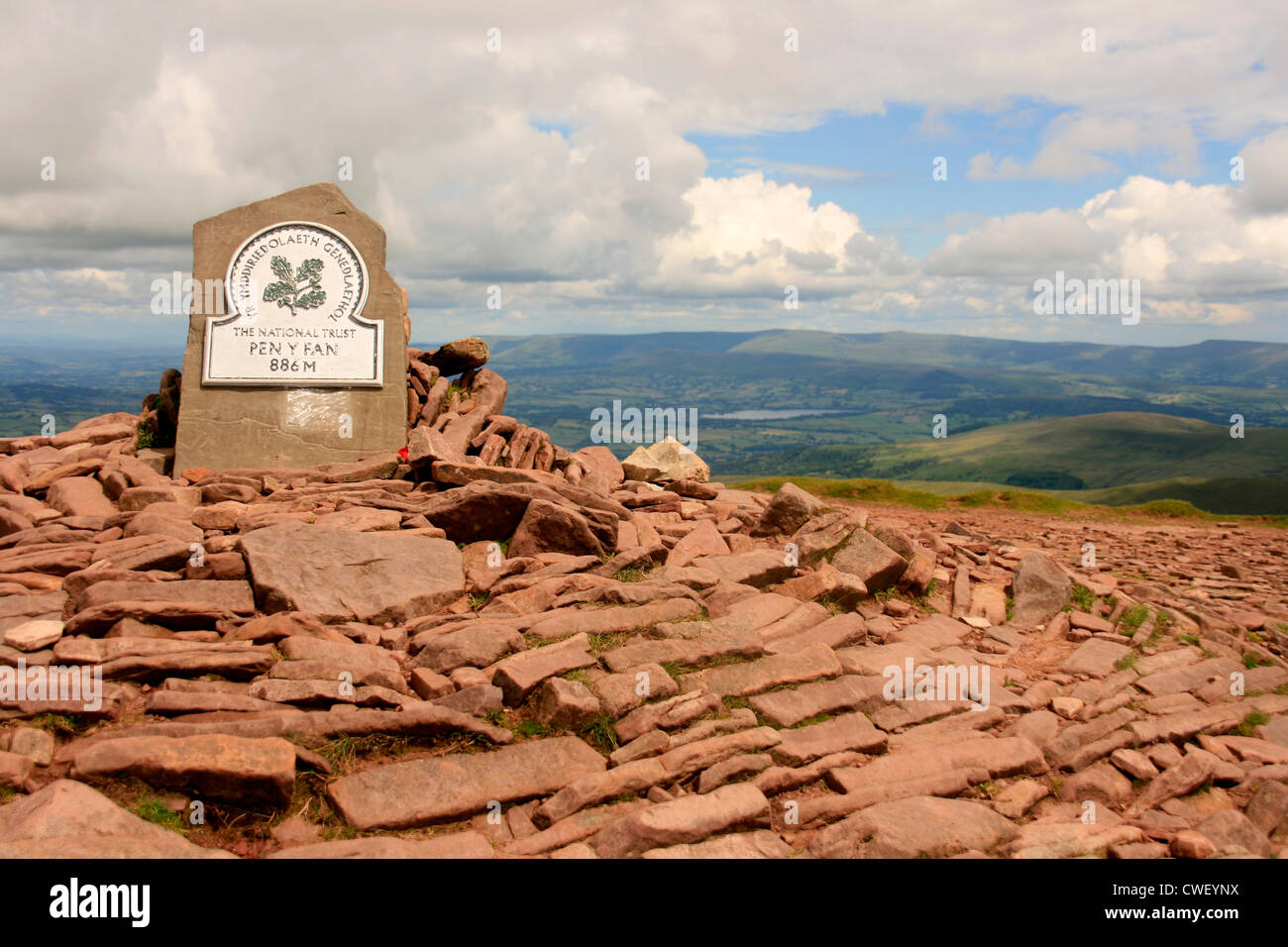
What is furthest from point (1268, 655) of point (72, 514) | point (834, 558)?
point (72, 514)

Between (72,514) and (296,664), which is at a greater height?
(72,514)

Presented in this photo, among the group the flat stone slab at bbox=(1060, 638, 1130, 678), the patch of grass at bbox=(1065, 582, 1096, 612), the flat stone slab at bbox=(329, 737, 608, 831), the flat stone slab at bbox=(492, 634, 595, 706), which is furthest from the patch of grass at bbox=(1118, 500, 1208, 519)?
the flat stone slab at bbox=(329, 737, 608, 831)

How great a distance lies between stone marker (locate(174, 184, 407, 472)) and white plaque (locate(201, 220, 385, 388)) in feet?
0.08

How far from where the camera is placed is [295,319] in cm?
2055

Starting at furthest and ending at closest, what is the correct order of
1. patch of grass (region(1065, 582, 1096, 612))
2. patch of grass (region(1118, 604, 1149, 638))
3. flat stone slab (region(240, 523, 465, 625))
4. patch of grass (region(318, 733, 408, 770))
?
patch of grass (region(1065, 582, 1096, 612)) < patch of grass (region(1118, 604, 1149, 638)) < flat stone slab (region(240, 523, 465, 625)) < patch of grass (region(318, 733, 408, 770))

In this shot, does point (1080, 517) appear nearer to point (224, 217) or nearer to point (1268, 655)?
point (1268, 655)

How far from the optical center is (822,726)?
33.3 feet

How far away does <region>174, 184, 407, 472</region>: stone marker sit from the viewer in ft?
66.4

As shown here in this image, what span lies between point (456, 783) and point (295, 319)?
1564 centimetres

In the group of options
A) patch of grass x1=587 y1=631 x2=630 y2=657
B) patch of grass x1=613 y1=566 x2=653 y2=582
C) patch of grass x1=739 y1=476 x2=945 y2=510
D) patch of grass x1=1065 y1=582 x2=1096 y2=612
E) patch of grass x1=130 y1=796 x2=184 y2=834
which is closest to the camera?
patch of grass x1=130 y1=796 x2=184 y2=834

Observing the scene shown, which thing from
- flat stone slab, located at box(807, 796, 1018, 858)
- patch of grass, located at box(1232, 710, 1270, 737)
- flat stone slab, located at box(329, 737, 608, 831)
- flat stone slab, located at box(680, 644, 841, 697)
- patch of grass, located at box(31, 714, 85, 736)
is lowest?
patch of grass, located at box(1232, 710, 1270, 737)

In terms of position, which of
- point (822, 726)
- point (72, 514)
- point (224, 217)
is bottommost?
point (822, 726)

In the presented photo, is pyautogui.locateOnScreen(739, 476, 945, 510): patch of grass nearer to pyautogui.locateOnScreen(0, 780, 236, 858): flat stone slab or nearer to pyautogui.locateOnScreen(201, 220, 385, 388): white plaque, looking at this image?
pyautogui.locateOnScreen(201, 220, 385, 388): white plaque

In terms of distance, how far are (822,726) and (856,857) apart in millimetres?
2486
